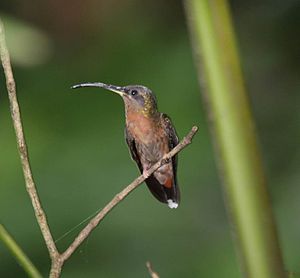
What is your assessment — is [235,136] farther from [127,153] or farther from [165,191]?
[127,153]

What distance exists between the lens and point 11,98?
0.69 metres

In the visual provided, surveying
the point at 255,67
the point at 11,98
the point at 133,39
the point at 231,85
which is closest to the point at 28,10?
the point at 133,39

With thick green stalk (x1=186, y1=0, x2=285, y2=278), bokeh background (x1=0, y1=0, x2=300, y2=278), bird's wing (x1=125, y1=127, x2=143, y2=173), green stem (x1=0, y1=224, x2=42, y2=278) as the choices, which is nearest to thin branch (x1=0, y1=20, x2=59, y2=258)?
green stem (x1=0, y1=224, x2=42, y2=278)

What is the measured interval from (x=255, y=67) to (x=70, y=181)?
627 millimetres

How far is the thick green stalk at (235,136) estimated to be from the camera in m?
0.47

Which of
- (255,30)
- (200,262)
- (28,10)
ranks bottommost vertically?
(200,262)

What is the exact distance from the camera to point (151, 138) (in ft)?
5.24

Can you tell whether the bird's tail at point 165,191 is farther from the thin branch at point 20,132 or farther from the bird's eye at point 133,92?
the thin branch at point 20,132

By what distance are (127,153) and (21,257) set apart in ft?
4.95

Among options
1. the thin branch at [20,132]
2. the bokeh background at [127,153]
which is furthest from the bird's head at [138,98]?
the thin branch at [20,132]

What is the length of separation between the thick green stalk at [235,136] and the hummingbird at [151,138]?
2.84 ft

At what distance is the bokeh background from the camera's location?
6.77ft

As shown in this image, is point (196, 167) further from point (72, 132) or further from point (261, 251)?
point (261, 251)

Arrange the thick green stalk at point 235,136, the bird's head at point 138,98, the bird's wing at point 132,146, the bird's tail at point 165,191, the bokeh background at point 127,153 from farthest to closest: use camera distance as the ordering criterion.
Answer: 1. the bokeh background at point 127,153
2. the bird's wing at point 132,146
3. the bird's tail at point 165,191
4. the bird's head at point 138,98
5. the thick green stalk at point 235,136
